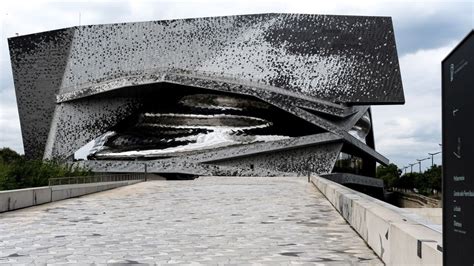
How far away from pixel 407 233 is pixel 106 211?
9.20m

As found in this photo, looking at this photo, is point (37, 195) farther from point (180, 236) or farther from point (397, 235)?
point (397, 235)

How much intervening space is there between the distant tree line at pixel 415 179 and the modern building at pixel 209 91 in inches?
476

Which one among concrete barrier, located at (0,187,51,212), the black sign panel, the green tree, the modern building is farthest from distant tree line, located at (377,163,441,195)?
the black sign panel

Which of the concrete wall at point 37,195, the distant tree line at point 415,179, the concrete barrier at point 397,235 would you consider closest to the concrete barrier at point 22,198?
the concrete wall at point 37,195

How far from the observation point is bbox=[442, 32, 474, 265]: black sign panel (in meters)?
1.92

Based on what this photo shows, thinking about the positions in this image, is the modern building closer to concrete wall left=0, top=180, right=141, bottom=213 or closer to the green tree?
concrete wall left=0, top=180, right=141, bottom=213

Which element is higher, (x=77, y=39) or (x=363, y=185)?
(x=77, y=39)

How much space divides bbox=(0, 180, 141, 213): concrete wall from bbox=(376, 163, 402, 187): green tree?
68.7m

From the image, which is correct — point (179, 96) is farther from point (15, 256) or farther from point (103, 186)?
point (15, 256)

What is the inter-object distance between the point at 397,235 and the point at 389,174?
83072 mm

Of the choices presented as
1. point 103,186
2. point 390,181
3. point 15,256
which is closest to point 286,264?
point 15,256

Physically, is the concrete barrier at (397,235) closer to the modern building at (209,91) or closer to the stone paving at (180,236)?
the stone paving at (180,236)

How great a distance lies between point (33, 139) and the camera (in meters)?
46.3

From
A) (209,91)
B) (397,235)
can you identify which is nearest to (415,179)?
(209,91)
